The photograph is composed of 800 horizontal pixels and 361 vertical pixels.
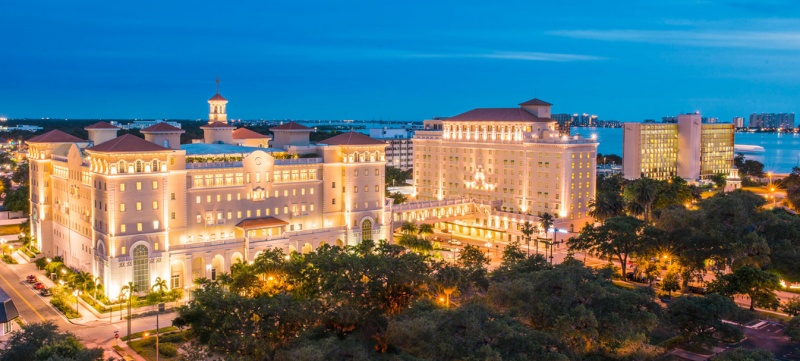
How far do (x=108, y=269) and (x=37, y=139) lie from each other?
30.5 meters

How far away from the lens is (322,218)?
99438 mm

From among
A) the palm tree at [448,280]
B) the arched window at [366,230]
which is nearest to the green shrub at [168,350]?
the palm tree at [448,280]

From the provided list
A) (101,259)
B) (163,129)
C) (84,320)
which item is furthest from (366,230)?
(84,320)

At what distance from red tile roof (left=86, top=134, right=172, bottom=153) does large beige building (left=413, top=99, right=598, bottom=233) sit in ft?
201

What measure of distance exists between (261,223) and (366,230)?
1809cm

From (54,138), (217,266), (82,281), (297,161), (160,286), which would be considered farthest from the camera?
(54,138)

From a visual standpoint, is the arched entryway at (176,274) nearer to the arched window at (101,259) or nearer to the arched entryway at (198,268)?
the arched entryway at (198,268)

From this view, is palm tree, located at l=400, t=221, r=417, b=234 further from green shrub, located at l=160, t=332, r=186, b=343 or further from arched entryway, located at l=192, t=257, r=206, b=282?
green shrub, located at l=160, t=332, r=186, b=343

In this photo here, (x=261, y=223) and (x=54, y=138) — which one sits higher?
(x=54, y=138)

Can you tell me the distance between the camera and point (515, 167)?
122 metres

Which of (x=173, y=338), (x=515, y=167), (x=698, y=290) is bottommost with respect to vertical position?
(x=173, y=338)

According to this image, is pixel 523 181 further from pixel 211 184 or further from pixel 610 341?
pixel 610 341

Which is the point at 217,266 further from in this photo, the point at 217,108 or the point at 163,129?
the point at 217,108

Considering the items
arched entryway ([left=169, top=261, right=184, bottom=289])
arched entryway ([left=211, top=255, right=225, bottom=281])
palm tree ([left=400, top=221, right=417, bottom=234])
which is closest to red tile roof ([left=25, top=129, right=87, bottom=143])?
arched entryway ([left=169, top=261, right=184, bottom=289])
